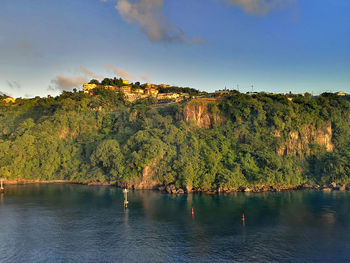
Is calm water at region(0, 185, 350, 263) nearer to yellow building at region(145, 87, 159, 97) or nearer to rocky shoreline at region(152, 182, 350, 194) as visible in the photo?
rocky shoreline at region(152, 182, 350, 194)

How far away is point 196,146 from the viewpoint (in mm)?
52156

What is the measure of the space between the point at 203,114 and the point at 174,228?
114 feet

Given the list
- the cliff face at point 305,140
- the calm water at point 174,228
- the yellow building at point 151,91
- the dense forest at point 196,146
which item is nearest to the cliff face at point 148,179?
the dense forest at point 196,146

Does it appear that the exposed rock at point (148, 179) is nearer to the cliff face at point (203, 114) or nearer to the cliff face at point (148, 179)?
the cliff face at point (148, 179)

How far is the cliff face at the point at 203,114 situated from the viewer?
2405 inches

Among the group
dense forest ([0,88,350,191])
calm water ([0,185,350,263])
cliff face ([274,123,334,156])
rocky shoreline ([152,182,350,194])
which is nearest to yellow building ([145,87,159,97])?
dense forest ([0,88,350,191])

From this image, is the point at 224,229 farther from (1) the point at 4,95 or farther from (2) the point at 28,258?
(1) the point at 4,95

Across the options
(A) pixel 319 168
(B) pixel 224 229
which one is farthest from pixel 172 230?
(A) pixel 319 168

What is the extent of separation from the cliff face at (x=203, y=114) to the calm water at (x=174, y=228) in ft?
66.6

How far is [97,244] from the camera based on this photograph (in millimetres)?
27375

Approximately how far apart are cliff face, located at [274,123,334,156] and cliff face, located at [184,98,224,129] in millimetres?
13287

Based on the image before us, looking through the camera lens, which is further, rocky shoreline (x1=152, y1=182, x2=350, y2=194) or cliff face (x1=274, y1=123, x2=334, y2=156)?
cliff face (x1=274, y1=123, x2=334, y2=156)

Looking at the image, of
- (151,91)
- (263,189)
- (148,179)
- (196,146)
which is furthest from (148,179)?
(151,91)

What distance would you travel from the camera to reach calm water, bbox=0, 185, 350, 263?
25.3 meters
